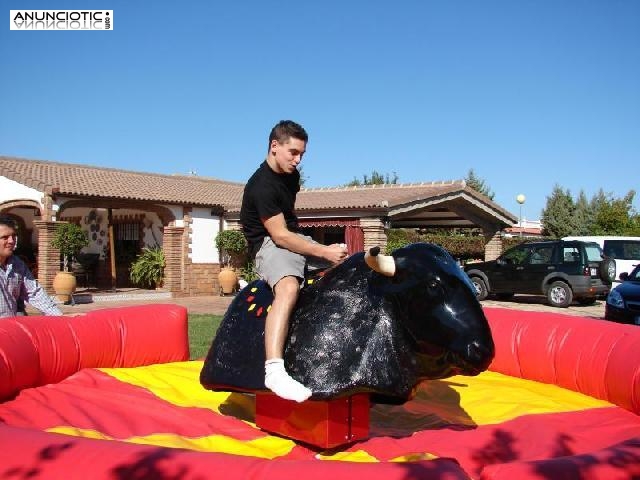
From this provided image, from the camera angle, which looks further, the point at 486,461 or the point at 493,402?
the point at 493,402

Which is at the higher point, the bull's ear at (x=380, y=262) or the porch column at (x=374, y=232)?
the porch column at (x=374, y=232)

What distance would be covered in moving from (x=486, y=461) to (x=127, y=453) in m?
2.23

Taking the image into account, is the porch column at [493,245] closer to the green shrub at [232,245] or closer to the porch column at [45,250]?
the green shrub at [232,245]

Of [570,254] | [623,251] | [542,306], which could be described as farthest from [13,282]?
[623,251]

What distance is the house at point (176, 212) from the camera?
17.5 m

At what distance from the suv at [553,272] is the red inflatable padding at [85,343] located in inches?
451

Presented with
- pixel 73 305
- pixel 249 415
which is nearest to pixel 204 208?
pixel 73 305

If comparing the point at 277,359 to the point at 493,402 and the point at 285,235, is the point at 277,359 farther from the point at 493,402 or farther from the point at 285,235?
the point at 493,402

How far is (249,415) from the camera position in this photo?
4.79 m

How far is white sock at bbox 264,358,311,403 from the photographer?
11.4ft

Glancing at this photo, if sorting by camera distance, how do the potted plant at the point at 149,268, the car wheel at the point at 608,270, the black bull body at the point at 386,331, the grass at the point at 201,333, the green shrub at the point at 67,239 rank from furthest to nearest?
the potted plant at the point at 149,268 → the green shrub at the point at 67,239 → the car wheel at the point at 608,270 → the grass at the point at 201,333 → the black bull body at the point at 386,331

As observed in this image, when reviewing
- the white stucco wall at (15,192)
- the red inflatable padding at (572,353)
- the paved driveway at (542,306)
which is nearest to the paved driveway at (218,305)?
the paved driveway at (542,306)

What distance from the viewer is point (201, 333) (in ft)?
32.9

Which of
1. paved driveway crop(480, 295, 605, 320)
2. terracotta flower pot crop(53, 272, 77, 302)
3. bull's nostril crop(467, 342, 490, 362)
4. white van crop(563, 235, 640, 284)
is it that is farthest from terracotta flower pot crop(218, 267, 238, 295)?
bull's nostril crop(467, 342, 490, 362)
